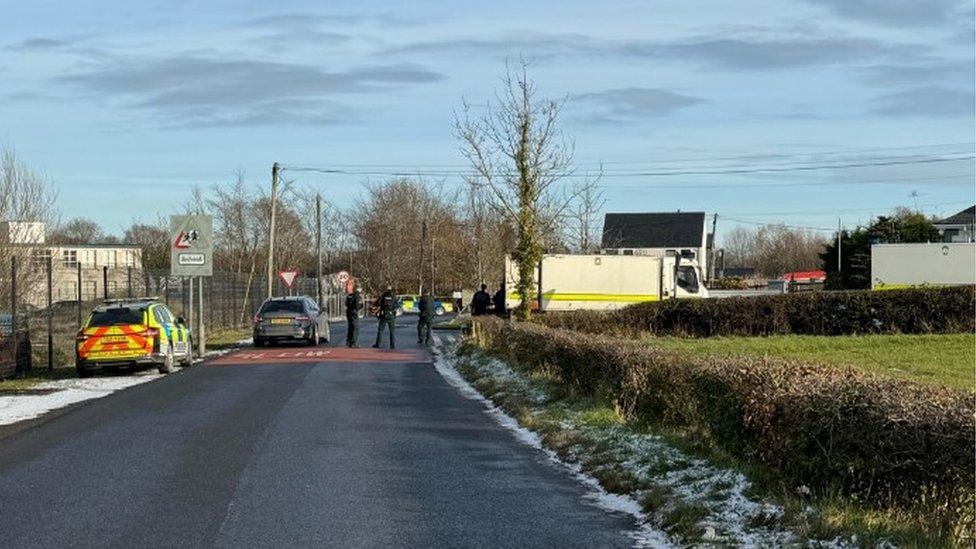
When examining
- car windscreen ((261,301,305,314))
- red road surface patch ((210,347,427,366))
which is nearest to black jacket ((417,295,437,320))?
red road surface patch ((210,347,427,366))

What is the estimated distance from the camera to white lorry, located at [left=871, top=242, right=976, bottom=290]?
53.0 meters

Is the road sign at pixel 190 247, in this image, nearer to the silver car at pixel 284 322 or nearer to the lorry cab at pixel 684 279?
the silver car at pixel 284 322

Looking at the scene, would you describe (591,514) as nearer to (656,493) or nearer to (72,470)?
(656,493)

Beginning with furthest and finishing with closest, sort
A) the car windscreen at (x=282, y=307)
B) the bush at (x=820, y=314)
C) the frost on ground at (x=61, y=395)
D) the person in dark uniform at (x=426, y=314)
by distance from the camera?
the bush at (x=820, y=314), the person in dark uniform at (x=426, y=314), the car windscreen at (x=282, y=307), the frost on ground at (x=61, y=395)

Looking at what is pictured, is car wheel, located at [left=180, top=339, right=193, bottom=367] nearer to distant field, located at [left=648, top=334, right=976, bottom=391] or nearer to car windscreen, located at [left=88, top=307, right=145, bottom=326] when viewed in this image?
car windscreen, located at [left=88, top=307, right=145, bottom=326]

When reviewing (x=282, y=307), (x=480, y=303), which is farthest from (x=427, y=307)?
(x=480, y=303)

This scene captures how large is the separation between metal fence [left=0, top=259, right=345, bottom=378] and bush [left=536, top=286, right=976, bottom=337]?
13.2 m

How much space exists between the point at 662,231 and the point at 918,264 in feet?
188

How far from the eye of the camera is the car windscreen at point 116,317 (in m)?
23.9

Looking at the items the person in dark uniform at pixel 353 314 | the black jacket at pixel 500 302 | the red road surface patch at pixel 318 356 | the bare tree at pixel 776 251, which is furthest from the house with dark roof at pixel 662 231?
the red road surface patch at pixel 318 356

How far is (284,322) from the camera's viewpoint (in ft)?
110

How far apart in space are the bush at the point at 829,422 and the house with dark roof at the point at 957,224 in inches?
3075

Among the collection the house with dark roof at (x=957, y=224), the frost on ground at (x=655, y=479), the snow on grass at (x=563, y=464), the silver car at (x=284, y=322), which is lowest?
the snow on grass at (x=563, y=464)

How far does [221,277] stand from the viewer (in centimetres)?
4597
